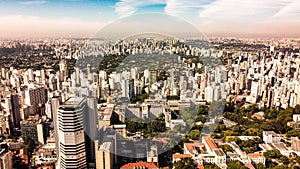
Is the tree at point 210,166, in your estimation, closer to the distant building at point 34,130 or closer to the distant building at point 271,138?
the distant building at point 271,138

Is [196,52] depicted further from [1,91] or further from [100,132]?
[1,91]

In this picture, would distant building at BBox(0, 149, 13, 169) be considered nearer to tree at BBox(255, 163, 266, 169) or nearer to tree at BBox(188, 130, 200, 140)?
tree at BBox(188, 130, 200, 140)

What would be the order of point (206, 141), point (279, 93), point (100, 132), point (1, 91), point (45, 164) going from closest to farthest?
point (100, 132) < point (45, 164) < point (206, 141) < point (1, 91) < point (279, 93)

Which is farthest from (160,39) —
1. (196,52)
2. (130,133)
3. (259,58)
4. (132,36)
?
(259,58)

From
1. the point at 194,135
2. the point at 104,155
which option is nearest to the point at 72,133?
the point at 104,155

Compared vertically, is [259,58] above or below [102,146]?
above

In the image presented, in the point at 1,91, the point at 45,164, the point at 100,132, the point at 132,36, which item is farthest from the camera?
the point at 1,91
